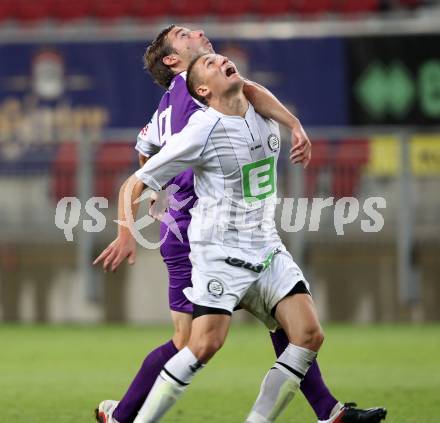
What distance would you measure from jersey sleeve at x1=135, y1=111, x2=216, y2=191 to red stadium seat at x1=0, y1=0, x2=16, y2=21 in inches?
491

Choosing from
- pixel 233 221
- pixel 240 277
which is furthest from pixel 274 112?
pixel 240 277

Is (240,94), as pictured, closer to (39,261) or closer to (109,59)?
(39,261)

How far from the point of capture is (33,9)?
58.6 ft

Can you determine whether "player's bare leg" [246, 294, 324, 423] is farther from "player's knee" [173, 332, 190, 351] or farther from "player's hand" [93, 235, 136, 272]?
"player's hand" [93, 235, 136, 272]

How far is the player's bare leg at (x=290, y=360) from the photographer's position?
5867 mm

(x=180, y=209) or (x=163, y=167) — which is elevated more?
(x=163, y=167)

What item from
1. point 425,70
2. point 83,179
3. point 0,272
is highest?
point 425,70

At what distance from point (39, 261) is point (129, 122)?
2.28 metres

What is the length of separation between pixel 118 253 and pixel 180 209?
780 mm

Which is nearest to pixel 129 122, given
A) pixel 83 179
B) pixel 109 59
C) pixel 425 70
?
pixel 109 59

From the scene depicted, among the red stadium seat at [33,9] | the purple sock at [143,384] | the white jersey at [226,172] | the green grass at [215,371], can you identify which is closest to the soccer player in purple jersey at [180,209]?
the purple sock at [143,384]

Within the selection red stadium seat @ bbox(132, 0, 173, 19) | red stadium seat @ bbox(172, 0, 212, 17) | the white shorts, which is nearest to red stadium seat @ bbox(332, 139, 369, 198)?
red stadium seat @ bbox(172, 0, 212, 17)

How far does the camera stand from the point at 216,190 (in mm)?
5930

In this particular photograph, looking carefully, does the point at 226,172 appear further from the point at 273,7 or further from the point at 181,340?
the point at 273,7
